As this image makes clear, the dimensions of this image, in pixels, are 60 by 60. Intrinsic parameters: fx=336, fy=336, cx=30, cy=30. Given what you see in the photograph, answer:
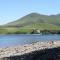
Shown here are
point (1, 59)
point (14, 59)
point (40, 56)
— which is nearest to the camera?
point (40, 56)

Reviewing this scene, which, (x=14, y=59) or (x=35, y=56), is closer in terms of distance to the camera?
(x=35, y=56)

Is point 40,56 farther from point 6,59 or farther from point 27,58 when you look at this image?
point 6,59

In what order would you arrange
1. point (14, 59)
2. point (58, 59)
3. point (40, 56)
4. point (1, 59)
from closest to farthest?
point (58, 59) → point (40, 56) → point (14, 59) → point (1, 59)

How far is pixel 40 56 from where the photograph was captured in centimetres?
2648

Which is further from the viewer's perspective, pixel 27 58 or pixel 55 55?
pixel 27 58

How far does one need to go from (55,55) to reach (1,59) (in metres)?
7.00

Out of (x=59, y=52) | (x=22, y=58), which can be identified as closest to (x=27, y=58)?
(x=22, y=58)

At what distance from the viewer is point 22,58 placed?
28.0 meters

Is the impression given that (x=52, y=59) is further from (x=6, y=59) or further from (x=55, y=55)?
(x=6, y=59)

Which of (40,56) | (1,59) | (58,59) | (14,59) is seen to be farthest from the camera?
(1,59)

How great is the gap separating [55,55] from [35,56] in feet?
6.89

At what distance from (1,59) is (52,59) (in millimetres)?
7411

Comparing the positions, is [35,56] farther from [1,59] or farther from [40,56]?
[1,59]

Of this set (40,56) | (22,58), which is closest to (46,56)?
(40,56)
